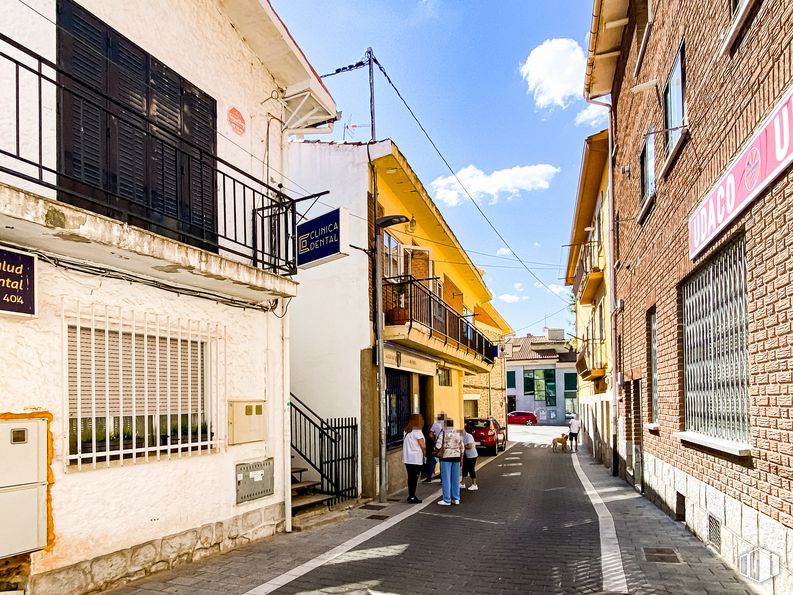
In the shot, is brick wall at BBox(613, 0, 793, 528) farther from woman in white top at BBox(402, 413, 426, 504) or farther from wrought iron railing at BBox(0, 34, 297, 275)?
wrought iron railing at BBox(0, 34, 297, 275)

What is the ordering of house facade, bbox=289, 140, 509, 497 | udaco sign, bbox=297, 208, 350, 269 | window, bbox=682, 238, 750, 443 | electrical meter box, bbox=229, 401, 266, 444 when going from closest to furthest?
window, bbox=682, 238, 750, 443, electrical meter box, bbox=229, 401, 266, 444, udaco sign, bbox=297, 208, 350, 269, house facade, bbox=289, 140, 509, 497

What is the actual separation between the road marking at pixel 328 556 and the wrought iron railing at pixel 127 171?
3.52m

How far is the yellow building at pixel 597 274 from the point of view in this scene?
17.2m

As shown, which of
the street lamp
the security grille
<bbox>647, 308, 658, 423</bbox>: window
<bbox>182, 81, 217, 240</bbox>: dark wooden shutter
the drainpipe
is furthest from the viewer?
the drainpipe

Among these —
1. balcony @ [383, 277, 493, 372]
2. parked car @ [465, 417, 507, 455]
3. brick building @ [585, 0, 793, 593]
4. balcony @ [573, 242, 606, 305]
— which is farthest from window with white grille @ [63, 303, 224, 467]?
parked car @ [465, 417, 507, 455]

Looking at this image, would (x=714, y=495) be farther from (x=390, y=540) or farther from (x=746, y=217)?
(x=390, y=540)

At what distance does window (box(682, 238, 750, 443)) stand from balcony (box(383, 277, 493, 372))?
560 centimetres

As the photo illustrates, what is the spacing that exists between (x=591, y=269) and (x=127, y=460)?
1599 cm

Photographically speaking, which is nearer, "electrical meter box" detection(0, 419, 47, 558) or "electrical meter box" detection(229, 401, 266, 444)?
"electrical meter box" detection(0, 419, 47, 558)

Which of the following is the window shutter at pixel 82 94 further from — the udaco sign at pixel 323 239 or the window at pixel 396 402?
the window at pixel 396 402

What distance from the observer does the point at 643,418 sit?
39.6ft

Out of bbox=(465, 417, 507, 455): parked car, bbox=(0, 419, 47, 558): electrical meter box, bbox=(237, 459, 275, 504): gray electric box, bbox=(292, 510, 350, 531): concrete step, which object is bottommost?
bbox=(465, 417, 507, 455): parked car

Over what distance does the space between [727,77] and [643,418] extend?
7.51 meters

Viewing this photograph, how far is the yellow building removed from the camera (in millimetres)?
17234
